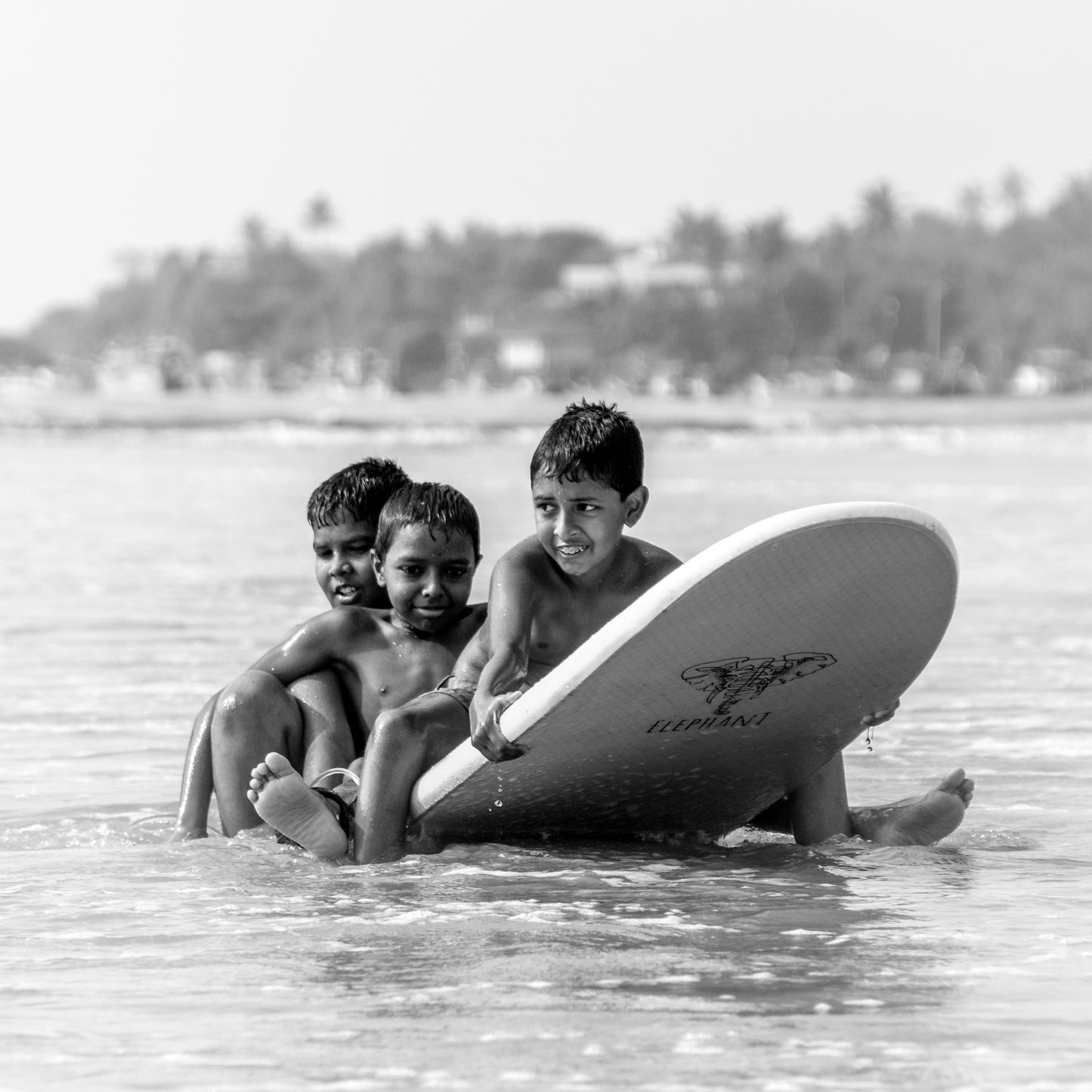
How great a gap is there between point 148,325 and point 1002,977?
154 meters

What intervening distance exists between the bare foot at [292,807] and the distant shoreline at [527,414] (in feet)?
143

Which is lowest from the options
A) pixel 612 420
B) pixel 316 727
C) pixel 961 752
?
pixel 961 752

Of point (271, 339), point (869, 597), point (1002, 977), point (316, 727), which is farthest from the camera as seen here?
point (271, 339)

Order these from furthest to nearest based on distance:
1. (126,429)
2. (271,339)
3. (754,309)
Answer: (271,339)
(754,309)
(126,429)

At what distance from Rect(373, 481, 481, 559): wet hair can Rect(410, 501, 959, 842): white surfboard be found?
1.67ft

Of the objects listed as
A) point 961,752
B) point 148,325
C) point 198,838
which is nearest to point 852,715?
point 198,838

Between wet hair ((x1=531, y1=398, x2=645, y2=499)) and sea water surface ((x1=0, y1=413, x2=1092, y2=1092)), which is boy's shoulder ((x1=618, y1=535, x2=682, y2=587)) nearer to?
wet hair ((x1=531, y1=398, x2=645, y2=499))

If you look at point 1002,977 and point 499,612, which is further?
point 499,612

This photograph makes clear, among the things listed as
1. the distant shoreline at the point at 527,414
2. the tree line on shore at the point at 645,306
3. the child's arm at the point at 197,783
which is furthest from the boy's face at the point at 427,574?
the tree line on shore at the point at 645,306

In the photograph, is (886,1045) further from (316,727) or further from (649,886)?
(316,727)

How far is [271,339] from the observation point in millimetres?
129375

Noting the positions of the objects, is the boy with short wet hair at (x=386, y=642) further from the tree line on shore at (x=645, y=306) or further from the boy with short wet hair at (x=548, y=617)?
the tree line on shore at (x=645, y=306)

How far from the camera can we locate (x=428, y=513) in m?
4.36

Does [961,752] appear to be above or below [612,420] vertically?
below
